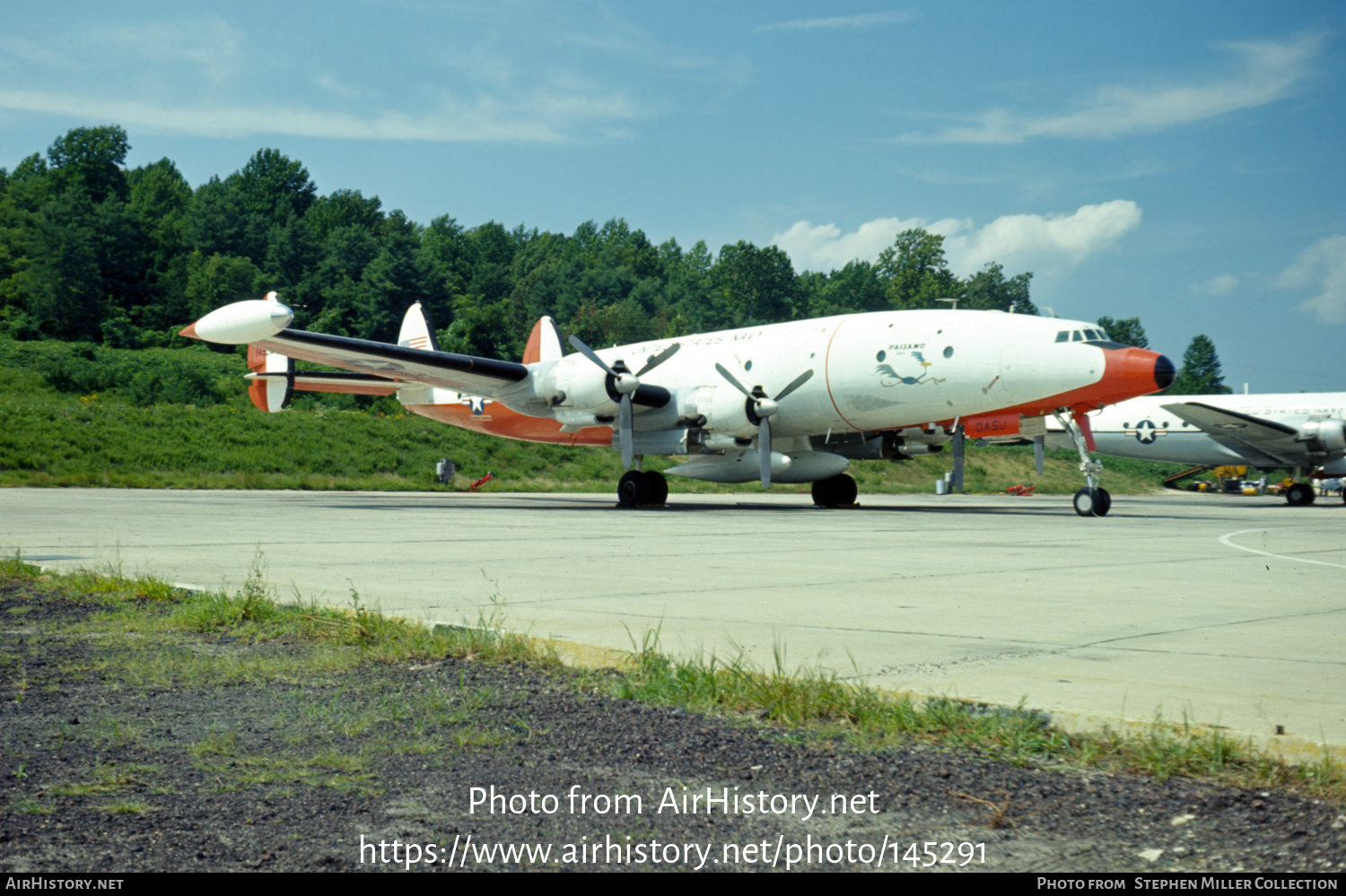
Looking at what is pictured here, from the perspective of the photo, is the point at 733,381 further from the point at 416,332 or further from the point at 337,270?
the point at 337,270

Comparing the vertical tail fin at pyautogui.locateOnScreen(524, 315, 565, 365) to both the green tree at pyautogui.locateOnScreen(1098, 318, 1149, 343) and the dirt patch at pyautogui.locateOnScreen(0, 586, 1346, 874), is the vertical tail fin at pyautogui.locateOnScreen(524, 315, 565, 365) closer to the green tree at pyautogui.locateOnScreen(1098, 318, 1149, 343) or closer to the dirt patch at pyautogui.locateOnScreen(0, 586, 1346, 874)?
the dirt patch at pyautogui.locateOnScreen(0, 586, 1346, 874)

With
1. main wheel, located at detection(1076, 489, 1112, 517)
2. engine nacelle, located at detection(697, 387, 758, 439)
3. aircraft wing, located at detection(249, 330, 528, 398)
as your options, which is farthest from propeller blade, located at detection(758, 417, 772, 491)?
main wheel, located at detection(1076, 489, 1112, 517)

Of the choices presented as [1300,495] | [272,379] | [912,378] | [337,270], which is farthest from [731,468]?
[337,270]

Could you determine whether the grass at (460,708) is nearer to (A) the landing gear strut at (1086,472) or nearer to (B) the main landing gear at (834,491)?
(A) the landing gear strut at (1086,472)

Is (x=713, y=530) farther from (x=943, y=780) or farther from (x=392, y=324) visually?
(x=392, y=324)

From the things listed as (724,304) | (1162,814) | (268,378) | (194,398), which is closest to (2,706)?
(1162,814)

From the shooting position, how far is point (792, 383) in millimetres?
22062

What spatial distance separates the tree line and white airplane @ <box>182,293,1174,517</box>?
27.0 m

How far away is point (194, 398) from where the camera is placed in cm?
4947

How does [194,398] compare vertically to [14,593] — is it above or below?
above

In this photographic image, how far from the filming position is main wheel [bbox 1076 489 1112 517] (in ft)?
66.0

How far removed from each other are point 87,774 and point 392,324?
70783mm

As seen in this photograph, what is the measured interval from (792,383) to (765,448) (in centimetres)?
160
